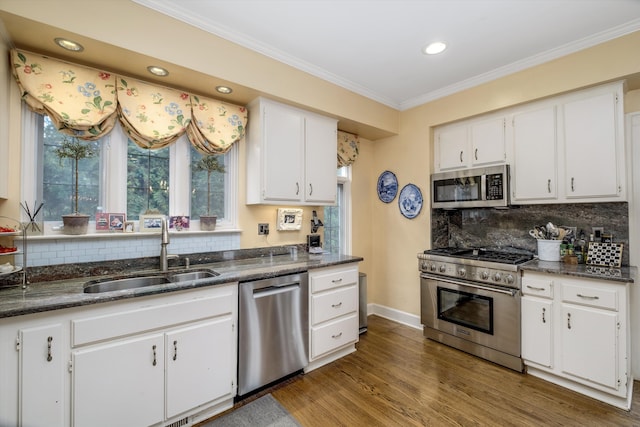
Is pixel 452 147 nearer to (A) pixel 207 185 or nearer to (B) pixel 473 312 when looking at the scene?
(B) pixel 473 312

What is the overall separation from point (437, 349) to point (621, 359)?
1350mm

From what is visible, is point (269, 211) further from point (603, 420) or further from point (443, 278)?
point (603, 420)

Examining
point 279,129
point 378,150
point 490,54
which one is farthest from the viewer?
point 378,150

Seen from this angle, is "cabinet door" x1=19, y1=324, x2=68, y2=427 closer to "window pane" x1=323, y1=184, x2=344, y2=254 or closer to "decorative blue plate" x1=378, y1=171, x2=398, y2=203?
"window pane" x1=323, y1=184, x2=344, y2=254

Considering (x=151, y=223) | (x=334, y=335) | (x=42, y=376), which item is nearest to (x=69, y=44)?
(x=151, y=223)

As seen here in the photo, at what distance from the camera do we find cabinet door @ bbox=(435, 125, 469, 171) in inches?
126

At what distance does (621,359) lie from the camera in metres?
2.03

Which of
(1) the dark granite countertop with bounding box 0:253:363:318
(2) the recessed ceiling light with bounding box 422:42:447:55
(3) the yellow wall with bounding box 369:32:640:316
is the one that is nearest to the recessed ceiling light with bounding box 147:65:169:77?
(1) the dark granite countertop with bounding box 0:253:363:318

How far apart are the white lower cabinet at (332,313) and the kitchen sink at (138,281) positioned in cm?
92

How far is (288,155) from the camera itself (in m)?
2.79

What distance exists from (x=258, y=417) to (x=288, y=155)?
7.01ft

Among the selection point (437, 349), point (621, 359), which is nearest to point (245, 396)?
point (437, 349)

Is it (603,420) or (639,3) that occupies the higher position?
(639,3)

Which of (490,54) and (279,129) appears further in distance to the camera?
(279,129)
